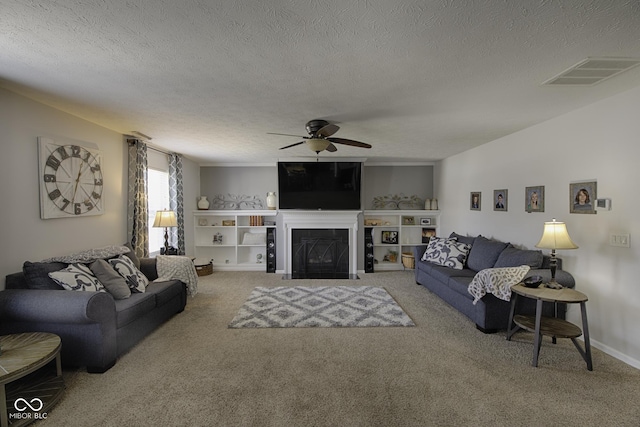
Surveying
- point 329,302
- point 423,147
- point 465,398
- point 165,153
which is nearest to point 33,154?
point 165,153

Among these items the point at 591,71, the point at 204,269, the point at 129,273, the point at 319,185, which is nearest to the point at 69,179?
the point at 129,273

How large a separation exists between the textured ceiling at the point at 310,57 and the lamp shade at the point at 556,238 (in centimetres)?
119

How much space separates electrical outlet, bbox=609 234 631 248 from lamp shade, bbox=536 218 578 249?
35cm

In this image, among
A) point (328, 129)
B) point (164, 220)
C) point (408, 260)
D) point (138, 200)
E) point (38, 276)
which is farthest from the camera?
point (408, 260)

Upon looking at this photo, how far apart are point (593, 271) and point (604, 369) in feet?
2.94

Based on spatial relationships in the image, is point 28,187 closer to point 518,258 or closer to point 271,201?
point 271,201

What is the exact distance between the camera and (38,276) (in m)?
2.55

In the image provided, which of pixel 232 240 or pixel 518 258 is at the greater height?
pixel 518 258

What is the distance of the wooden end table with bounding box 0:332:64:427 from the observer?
5.78ft

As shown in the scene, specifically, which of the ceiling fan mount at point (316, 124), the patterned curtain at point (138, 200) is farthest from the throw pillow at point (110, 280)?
the ceiling fan mount at point (316, 124)

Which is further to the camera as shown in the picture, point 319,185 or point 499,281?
point 319,185

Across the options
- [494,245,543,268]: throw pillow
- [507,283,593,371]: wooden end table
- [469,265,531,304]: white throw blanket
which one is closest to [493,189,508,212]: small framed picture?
[494,245,543,268]: throw pillow

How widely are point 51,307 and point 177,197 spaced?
10.6ft

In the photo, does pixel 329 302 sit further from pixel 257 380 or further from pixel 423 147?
pixel 423 147
